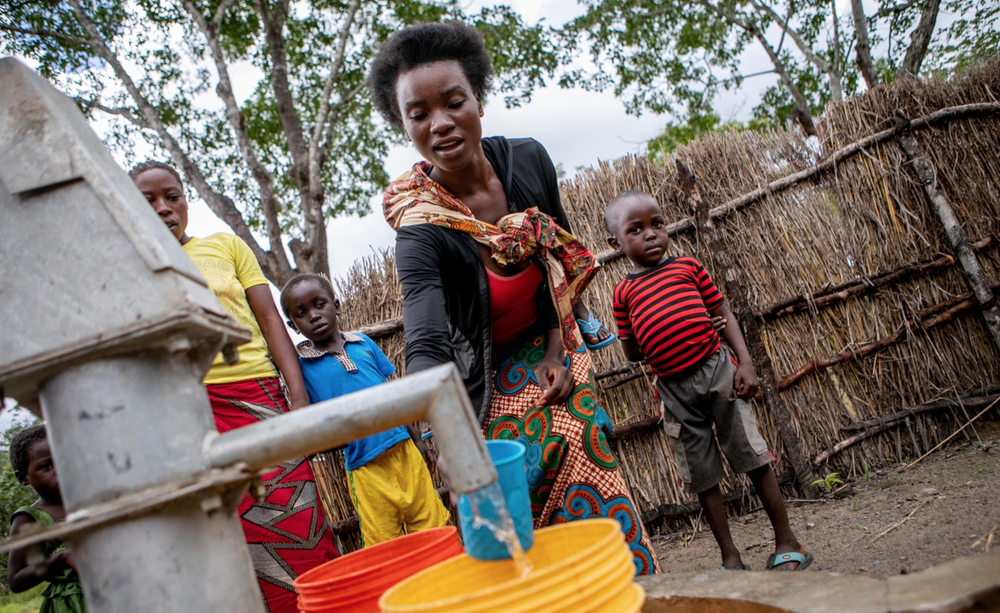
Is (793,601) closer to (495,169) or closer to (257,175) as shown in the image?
(495,169)

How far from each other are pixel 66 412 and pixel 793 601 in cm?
110

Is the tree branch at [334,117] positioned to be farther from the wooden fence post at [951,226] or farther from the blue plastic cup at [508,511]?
the blue plastic cup at [508,511]

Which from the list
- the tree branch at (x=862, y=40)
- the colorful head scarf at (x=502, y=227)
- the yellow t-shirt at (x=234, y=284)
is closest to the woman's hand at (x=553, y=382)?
the colorful head scarf at (x=502, y=227)

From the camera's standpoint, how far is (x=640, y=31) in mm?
12906

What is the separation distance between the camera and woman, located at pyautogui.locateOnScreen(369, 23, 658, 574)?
1.94 meters

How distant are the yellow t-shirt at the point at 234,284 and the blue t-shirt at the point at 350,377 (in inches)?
17.9

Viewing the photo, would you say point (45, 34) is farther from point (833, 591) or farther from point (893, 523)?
point (833, 591)

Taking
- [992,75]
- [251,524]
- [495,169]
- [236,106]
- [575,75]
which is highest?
[575,75]

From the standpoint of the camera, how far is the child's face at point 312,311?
3.18 m

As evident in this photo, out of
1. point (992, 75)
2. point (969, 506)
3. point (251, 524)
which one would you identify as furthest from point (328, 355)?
point (992, 75)

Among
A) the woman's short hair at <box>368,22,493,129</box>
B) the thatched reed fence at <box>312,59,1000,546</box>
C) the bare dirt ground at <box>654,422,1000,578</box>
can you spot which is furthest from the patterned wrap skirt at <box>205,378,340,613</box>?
the bare dirt ground at <box>654,422,1000,578</box>

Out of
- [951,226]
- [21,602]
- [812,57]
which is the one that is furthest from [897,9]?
[21,602]

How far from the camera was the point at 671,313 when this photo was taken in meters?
2.95

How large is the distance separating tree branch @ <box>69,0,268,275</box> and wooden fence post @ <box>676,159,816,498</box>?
6.87 metres
